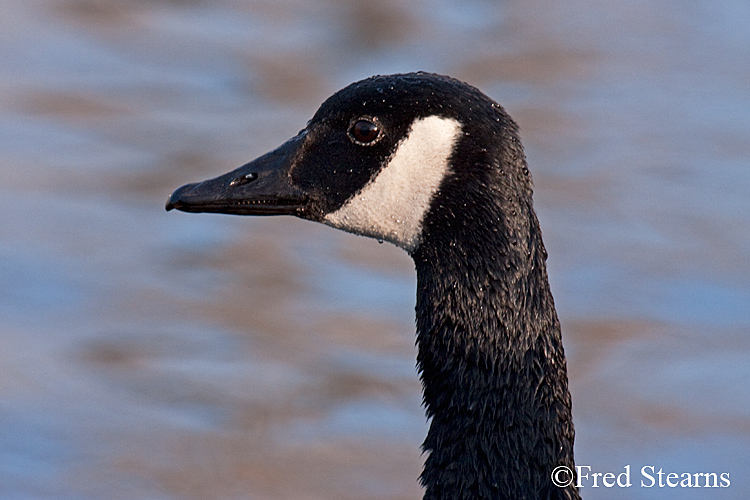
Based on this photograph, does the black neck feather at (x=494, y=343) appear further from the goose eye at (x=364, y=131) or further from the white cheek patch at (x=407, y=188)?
the goose eye at (x=364, y=131)

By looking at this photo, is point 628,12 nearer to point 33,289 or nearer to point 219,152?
point 219,152

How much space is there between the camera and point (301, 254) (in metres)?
8.46

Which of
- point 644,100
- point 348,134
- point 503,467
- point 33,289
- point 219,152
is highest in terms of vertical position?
point 644,100

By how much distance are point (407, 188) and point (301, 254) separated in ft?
13.5

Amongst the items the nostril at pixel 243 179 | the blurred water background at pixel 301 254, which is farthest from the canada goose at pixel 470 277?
the blurred water background at pixel 301 254

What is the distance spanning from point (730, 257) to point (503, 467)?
4.57m

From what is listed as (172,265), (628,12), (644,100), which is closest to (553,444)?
(172,265)

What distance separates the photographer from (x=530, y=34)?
1145 cm

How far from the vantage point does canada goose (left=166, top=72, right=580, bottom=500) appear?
4.27 meters

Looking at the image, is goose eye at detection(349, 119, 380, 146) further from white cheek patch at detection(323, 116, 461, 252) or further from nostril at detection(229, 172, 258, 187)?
nostril at detection(229, 172, 258, 187)

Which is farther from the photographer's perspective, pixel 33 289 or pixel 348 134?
pixel 33 289

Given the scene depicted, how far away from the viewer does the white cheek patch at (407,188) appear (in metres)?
4.31

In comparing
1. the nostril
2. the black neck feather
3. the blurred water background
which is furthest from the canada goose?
the blurred water background

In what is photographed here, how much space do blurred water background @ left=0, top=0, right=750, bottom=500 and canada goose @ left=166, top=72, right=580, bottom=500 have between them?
2301 millimetres
